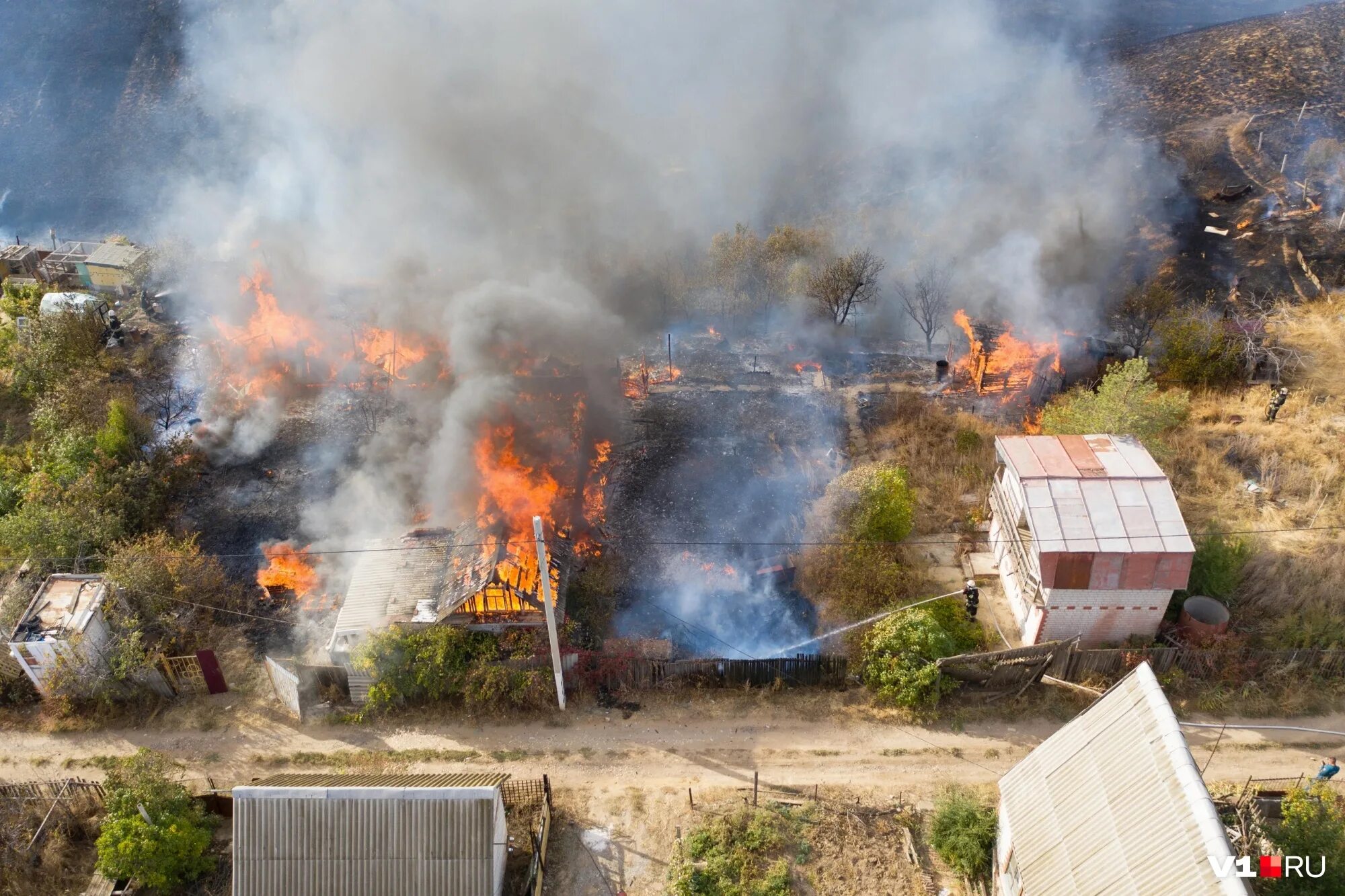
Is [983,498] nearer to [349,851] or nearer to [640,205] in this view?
[349,851]

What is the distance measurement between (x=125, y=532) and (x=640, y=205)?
24.6 metres

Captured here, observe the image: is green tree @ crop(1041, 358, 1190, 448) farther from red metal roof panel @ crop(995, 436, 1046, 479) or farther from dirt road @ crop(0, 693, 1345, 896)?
dirt road @ crop(0, 693, 1345, 896)

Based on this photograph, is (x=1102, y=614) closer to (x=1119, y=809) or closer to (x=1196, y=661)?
(x=1196, y=661)

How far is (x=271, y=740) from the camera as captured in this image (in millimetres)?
18703

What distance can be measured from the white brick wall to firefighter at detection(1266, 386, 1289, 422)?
992 cm

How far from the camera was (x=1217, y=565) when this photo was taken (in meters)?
20.0

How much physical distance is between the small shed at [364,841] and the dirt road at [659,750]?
264 centimetres

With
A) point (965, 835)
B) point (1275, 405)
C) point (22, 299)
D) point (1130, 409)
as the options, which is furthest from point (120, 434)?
point (1275, 405)

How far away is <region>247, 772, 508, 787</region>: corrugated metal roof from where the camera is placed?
50.1 feet

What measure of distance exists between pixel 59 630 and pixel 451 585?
8522 millimetres

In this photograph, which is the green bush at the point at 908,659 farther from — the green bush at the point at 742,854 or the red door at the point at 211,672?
the red door at the point at 211,672

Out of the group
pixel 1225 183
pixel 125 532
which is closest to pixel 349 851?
pixel 125 532

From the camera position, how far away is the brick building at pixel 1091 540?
18594 millimetres

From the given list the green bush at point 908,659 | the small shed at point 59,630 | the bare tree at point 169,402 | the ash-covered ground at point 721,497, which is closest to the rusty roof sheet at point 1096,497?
the green bush at point 908,659
